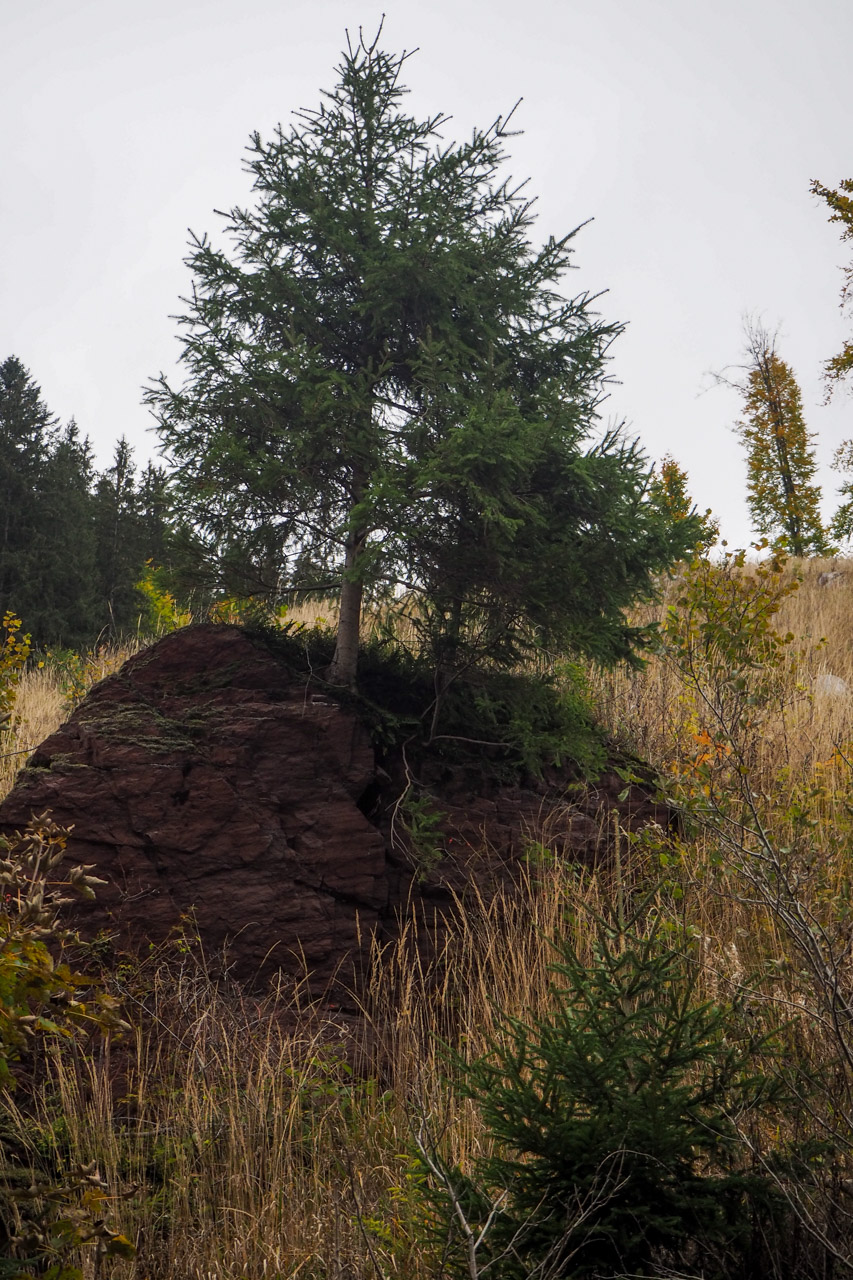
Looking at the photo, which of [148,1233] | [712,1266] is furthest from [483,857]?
[712,1266]

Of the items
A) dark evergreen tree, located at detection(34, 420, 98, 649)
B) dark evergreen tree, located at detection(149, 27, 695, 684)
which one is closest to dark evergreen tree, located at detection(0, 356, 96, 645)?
dark evergreen tree, located at detection(34, 420, 98, 649)

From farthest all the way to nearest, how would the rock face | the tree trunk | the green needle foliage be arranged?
1. the tree trunk
2. the rock face
3. the green needle foliage

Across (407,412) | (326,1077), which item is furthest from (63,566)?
(326,1077)

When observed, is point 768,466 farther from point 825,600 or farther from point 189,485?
point 189,485

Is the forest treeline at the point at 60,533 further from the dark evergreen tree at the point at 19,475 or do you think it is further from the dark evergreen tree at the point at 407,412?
the dark evergreen tree at the point at 407,412

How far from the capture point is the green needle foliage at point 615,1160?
2102 mm

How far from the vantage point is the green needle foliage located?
2.10 metres

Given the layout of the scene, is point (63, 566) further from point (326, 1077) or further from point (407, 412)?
point (326, 1077)

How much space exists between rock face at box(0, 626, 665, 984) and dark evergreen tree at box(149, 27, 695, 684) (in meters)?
0.74

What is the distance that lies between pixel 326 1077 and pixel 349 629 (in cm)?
A: 265

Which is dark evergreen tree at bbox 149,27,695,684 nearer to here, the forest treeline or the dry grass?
the dry grass

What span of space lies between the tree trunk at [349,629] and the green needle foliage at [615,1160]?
3615 mm

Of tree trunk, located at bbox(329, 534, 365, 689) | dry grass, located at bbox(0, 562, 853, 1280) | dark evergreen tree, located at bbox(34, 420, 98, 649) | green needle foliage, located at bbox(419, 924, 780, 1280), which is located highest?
dark evergreen tree, located at bbox(34, 420, 98, 649)

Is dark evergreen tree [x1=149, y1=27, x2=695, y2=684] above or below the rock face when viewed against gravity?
above
